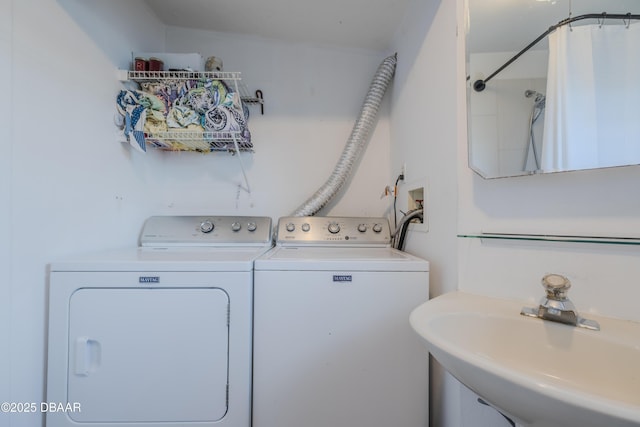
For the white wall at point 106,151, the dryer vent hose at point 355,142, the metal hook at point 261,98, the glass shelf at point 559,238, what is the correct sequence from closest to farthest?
the glass shelf at point 559,238, the white wall at point 106,151, the dryer vent hose at point 355,142, the metal hook at point 261,98

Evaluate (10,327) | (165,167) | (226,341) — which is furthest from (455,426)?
(165,167)

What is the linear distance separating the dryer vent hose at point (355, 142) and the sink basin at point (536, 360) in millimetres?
1033

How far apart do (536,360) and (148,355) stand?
4.28ft

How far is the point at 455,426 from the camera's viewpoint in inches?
36.6

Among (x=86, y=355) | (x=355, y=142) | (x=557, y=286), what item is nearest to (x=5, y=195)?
(x=86, y=355)

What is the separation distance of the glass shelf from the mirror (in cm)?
20

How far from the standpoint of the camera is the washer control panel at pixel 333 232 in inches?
61.6

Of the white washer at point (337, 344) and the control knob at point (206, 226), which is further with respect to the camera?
the control knob at point (206, 226)

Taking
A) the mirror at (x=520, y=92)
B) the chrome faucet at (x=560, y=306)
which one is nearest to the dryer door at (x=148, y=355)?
the chrome faucet at (x=560, y=306)

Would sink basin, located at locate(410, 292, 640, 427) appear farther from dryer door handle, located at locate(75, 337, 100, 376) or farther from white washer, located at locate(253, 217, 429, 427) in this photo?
dryer door handle, located at locate(75, 337, 100, 376)

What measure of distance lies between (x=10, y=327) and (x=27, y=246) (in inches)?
11.4

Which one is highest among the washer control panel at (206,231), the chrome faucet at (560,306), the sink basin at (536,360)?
the washer control panel at (206,231)

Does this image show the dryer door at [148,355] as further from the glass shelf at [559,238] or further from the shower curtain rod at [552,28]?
the shower curtain rod at [552,28]

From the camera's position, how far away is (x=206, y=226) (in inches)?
60.8
